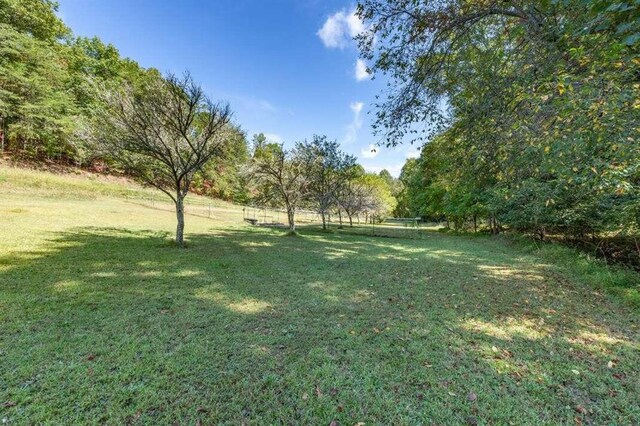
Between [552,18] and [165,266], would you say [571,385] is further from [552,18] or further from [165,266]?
[165,266]

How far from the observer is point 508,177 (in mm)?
5156

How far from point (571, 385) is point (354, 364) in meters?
2.04

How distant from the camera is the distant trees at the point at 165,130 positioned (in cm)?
805

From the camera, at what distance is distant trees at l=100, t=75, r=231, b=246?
317 inches

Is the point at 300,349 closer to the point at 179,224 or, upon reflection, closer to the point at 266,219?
the point at 179,224

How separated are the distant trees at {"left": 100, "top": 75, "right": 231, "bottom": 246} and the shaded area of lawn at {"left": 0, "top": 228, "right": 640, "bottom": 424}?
149 inches

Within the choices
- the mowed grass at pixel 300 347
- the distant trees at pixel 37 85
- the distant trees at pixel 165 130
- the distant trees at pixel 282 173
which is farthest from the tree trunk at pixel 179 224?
the distant trees at pixel 37 85

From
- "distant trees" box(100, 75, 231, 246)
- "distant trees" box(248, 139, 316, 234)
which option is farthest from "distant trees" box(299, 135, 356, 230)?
"distant trees" box(100, 75, 231, 246)

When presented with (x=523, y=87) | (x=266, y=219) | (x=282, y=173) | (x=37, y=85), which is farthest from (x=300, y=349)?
(x=37, y=85)

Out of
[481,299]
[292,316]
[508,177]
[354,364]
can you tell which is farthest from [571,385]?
[508,177]

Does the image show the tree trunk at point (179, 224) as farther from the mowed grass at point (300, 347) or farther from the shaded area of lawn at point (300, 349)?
the shaded area of lawn at point (300, 349)

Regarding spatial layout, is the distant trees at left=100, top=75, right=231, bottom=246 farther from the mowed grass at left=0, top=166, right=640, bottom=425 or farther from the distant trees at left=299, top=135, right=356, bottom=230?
the distant trees at left=299, top=135, right=356, bottom=230

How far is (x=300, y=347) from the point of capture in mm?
3111

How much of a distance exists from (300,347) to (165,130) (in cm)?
829
